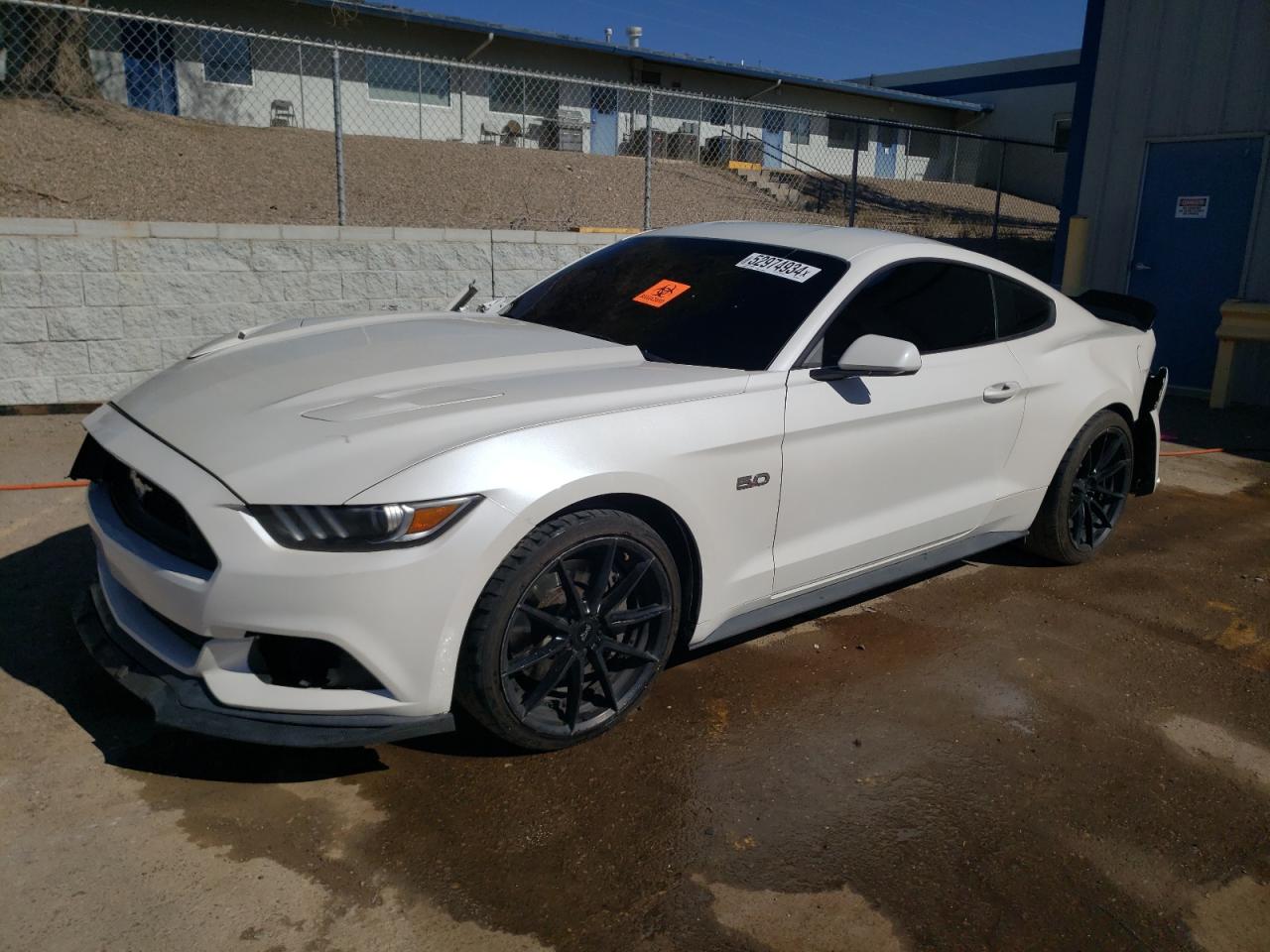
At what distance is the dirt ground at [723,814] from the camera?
2.45 metres

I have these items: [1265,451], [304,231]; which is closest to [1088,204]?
[1265,451]

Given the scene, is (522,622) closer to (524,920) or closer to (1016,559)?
(524,920)

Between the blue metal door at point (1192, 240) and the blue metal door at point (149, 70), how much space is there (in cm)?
1731

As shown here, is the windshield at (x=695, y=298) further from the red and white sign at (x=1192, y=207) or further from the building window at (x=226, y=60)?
the building window at (x=226, y=60)

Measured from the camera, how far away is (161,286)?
7.04 metres

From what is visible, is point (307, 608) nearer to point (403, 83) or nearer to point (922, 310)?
point (922, 310)

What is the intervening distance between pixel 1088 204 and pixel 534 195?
31.4 ft

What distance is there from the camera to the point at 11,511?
5.02 meters

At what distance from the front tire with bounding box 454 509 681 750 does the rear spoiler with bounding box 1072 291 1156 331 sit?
10.9 ft

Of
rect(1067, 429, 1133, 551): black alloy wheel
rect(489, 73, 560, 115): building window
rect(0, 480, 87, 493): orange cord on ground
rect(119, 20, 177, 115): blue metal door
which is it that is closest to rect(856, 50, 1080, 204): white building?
rect(489, 73, 560, 115): building window

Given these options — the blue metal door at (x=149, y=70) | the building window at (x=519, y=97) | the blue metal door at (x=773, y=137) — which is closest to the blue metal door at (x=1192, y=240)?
the blue metal door at (x=773, y=137)

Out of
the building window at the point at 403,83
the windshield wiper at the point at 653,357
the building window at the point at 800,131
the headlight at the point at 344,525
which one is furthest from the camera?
the building window at the point at 800,131

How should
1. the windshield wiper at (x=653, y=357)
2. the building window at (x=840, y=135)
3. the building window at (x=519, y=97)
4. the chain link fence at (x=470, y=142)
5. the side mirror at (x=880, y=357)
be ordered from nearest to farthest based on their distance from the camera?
the side mirror at (x=880, y=357) → the windshield wiper at (x=653, y=357) → the chain link fence at (x=470, y=142) → the building window at (x=519, y=97) → the building window at (x=840, y=135)

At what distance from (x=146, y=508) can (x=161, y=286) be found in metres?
4.75
